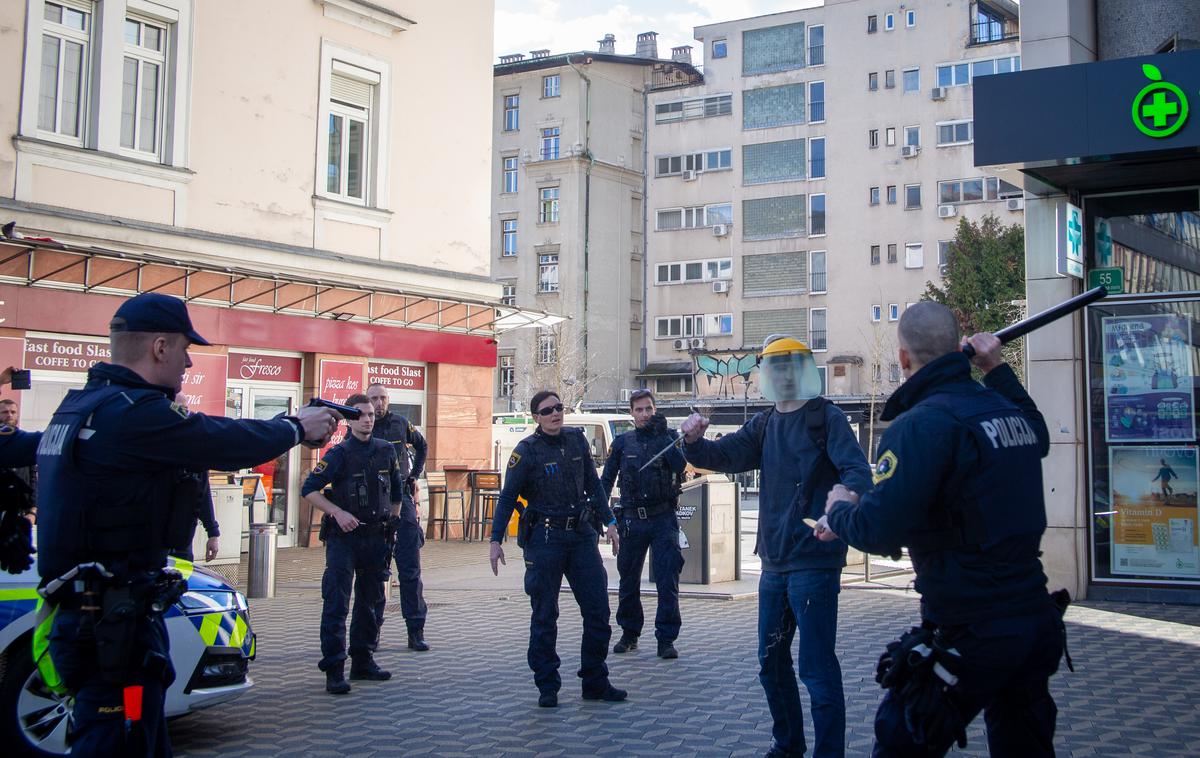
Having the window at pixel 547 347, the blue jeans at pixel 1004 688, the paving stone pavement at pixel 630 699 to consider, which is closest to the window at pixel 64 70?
the paving stone pavement at pixel 630 699

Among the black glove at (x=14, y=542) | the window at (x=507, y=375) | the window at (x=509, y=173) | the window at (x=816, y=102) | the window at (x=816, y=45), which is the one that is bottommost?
the black glove at (x=14, y=542)

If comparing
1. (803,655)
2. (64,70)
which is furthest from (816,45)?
(803,655)

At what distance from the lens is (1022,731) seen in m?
4.09

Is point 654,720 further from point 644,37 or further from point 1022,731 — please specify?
point 644,37

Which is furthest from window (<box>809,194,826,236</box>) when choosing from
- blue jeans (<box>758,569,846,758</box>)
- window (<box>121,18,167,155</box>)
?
blue jeans (<box>758,569,846,758</box>)

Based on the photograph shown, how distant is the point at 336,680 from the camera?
27.3 ft

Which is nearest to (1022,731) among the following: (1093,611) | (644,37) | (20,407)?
(1093,611)

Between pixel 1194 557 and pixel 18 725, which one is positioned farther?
pixel 1194 557

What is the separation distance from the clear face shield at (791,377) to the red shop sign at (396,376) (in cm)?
1376

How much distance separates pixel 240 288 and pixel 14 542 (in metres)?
12.9

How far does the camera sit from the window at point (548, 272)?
176 ft

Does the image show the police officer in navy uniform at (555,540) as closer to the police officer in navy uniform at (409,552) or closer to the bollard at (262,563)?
the police officer in navy uniform at (409,552)

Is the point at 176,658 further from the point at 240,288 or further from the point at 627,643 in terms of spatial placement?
the point at 240,288

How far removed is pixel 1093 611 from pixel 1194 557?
1.25 meters
